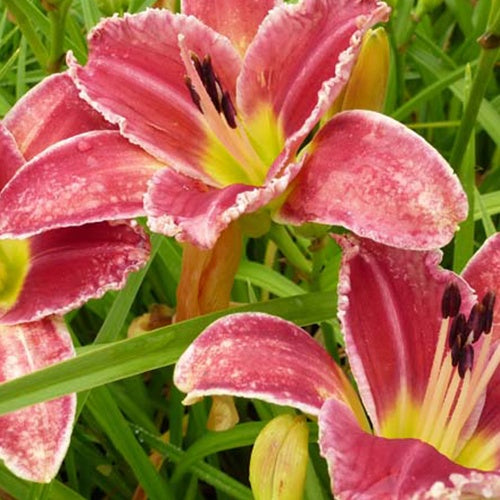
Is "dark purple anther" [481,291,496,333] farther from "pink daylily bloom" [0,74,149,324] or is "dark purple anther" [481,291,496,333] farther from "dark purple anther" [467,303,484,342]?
"pink daylily bloom" [0,74,149,324]

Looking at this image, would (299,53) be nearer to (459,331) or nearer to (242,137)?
(242,137)

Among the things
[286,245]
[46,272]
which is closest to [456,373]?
[286,245]

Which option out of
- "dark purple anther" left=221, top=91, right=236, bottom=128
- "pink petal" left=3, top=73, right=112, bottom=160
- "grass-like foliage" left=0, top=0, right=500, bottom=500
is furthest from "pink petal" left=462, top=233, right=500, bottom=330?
"pink petal" left=3, top=73, right=112, bottom=160

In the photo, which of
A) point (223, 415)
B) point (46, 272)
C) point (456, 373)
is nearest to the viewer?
point (456, 373)

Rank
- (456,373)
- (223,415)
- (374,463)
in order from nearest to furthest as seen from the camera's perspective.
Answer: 1. (374,463)
2. (456,373)
3. (223,415)

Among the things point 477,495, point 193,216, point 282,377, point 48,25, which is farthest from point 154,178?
point 48,25

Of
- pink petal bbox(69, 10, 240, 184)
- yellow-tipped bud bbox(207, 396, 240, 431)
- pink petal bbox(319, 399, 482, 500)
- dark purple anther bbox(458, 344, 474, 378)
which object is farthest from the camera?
yellow-tipped bud bbox(207, 396, 240, 431)

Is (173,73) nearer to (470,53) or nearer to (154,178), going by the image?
(154,178)
